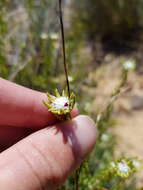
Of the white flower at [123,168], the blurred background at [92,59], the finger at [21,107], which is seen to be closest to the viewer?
the finger at [21,107]

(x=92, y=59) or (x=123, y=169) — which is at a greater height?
(x=123, y=169)

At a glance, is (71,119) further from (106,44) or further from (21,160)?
(106,44)

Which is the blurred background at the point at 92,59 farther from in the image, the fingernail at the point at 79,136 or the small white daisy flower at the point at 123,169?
the fingernail at the point at 79,136

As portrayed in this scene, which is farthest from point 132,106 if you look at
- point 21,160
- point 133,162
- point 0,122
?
point 21,160

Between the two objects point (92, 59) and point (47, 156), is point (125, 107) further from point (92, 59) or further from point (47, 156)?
point (47, 156)

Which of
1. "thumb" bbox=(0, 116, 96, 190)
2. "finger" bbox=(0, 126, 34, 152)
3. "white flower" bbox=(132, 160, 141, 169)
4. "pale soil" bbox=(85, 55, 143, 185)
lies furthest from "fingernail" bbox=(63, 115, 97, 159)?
"pale soil" bbox=(85, 55, 143, 185)

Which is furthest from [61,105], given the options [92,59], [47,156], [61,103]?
[92,59]

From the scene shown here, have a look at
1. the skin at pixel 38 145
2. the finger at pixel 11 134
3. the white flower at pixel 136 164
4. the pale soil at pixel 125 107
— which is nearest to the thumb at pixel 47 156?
the skin at pixel 38 145
